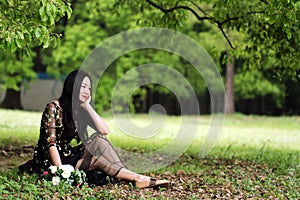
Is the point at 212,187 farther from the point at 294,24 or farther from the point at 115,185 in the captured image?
the point at 294,24

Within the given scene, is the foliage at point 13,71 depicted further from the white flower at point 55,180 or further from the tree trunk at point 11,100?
the white flower at point 55,180

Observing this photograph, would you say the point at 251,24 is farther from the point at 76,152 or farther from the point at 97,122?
the point at 76,152

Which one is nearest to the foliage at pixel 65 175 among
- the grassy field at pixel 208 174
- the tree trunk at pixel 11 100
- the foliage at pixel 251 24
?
the grassy field at pixel 208 174

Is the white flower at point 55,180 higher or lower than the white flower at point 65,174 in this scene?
lower

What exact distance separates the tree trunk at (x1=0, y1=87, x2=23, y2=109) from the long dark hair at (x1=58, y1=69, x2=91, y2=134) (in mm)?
17914

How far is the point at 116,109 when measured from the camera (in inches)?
811

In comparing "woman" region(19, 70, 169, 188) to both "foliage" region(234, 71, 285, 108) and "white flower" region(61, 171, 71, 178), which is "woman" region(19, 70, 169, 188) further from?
"foliage" region(234, 71, 285, 108)

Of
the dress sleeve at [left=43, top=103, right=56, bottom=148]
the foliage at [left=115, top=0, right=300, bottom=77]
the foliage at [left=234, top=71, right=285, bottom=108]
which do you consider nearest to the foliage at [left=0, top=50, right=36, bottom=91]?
the foliage at [left=234, top=71, right=285, bottom=108]

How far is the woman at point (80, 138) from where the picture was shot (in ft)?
17.5

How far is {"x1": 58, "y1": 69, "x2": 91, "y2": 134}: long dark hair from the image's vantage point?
5421mm

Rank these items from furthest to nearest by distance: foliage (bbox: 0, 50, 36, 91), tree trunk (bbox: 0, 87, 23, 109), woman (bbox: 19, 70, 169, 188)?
tree trunk (bbox: 0, 87, 23, 109), foliage (bbox: 0, 50, 36, 91), woman (bbox: 19, 70, 169, 188)

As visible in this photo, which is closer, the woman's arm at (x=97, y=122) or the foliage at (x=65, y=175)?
the foliage at (x=65, y=175)

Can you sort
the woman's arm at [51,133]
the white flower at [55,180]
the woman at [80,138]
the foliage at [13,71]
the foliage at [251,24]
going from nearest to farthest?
the white flower at [55,180] < the woman's arm at [51,133] < the woman at [80,138] < the foliage at [251,24] < the foliage at [13,71]

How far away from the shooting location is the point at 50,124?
5312 mm
